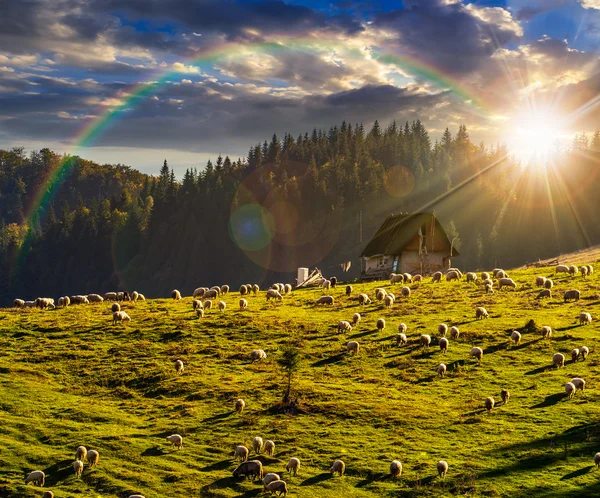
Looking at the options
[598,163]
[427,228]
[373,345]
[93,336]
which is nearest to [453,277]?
[427,228]

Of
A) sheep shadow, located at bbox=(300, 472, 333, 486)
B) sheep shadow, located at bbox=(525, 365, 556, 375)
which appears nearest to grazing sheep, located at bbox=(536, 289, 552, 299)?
sheep shadow, located at bbox=(525, 365, 556, 375)

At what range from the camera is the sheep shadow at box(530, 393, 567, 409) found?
36844 mm

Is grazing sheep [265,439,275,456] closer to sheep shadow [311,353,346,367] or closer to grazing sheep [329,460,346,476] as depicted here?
grazing sheep [329,460,346,476]

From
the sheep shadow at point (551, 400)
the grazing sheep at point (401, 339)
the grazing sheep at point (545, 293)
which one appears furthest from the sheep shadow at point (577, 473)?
the grazing sheep at point (545, 293)

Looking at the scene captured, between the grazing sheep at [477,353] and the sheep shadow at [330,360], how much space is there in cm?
826

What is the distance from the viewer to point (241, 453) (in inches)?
1277

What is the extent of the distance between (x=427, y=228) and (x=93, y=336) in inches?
2061

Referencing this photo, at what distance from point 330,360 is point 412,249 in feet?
155

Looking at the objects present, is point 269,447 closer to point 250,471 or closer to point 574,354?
point 250,471

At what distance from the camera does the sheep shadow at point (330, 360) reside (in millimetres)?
45156

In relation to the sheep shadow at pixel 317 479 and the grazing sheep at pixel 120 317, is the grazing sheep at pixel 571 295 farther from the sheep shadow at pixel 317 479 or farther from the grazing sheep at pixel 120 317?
the grazing sheep at pixel 120 317

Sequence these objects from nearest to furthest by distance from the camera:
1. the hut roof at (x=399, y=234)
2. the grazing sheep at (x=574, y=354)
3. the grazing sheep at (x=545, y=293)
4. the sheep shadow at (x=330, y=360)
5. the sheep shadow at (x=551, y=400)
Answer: the sheep shadow at (x=551, y=400) → the grazing sheep at (x=574, y=354) → the sheep shadow at (x=330, y=360) → the grazing sheep at (x=545, y=293) → the hut roof at (x=399, y=234)

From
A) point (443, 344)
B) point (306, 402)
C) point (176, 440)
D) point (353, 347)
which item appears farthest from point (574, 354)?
point (176, 440)

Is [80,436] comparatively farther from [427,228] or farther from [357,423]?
[427,228]
